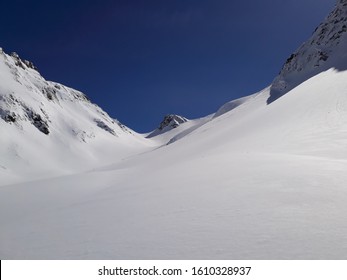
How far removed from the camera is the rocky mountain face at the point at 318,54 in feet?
142

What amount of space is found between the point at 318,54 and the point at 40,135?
50.0 m

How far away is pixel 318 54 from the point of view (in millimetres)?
45906

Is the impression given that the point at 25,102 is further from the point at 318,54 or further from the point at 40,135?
the point at 318,54

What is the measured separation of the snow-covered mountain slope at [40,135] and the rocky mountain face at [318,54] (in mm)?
36283

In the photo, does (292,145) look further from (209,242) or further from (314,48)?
(314,48)

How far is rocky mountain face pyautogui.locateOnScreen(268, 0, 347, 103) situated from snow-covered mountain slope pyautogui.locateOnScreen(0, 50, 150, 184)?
36283 mm

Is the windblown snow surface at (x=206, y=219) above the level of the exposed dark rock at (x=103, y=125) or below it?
below

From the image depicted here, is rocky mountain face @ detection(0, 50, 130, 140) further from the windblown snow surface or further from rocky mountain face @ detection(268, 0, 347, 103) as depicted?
the windblown snow surface

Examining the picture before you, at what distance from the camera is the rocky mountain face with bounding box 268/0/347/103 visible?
43.2m

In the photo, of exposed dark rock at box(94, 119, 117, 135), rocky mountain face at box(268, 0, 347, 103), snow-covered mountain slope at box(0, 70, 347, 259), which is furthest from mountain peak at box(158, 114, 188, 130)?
snow-covered mountain slope at box(0, 70, 347, 259)

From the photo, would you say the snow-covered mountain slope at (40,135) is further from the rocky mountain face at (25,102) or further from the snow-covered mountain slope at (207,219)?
the snow-covered mountain slope at (207,219)

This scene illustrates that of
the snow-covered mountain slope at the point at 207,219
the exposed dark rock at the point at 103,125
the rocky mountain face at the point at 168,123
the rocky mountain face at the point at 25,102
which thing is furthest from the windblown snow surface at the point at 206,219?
the rocky mountain face at the point at 168,123

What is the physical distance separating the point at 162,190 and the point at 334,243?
238 inches

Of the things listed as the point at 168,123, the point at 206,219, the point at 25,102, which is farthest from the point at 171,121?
the point at 206,219
